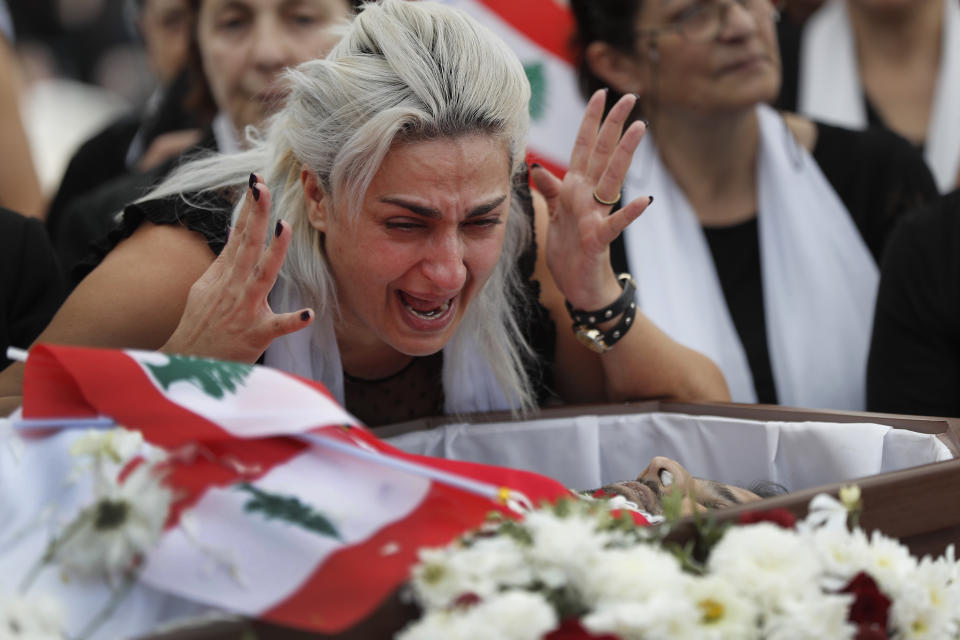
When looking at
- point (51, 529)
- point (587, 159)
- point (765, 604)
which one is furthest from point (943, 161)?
point (51, 529)

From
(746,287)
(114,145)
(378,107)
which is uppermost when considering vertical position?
(378,107)

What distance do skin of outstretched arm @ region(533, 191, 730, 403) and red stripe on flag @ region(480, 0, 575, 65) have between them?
115 centimetres

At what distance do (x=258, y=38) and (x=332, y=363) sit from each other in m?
1.11

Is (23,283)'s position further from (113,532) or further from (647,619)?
(647,619)

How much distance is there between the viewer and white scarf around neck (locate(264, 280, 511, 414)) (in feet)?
7.01

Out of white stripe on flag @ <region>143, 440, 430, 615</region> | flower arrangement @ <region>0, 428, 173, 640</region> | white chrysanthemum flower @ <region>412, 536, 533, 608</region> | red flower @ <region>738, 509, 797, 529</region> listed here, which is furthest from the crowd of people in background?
red flower @ <region>738, 509, 797, 529</region>

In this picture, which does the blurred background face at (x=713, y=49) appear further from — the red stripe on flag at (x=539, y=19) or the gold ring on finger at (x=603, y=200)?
the gold ring on finger at (x=603, y=200)

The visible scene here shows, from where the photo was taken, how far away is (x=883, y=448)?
1890 millimetres

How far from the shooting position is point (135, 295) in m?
2.07

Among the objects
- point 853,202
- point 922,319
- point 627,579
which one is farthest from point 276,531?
point 853,202

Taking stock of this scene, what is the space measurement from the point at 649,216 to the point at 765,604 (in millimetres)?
1931

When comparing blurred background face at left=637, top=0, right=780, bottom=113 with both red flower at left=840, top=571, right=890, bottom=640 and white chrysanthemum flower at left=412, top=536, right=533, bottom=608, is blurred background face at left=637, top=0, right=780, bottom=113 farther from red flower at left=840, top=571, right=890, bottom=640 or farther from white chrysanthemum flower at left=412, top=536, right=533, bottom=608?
white chrysanthemum flower at left=412, top=536, right=533, bottom=608

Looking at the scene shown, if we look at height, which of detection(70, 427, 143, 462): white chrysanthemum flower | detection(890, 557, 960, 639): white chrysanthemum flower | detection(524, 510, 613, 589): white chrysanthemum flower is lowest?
detection(890, 557, 960, 639): white chrysanthemum flower

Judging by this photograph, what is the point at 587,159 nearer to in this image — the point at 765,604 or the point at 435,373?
the point at 435,373
